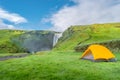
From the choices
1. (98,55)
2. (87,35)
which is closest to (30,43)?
(87,35)

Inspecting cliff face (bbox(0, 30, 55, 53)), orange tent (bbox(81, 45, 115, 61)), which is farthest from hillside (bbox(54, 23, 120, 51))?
orange tent (bbox(81, 45, 115, 61))

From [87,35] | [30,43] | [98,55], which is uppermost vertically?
[87,35]

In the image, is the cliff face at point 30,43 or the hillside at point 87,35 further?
the cliff face at point 30,43

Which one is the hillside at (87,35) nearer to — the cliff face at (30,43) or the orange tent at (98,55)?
the cliff face at (30,43)

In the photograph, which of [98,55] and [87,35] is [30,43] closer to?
[87,35]

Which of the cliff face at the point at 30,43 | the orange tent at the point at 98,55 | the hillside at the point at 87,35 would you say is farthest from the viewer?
the cliff face at the point at 30,43

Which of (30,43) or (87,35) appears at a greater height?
(87,35)

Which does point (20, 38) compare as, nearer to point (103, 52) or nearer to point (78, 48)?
point (78, 48)

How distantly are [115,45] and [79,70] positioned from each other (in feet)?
100

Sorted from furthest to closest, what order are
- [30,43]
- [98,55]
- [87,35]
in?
[30,43]
[87,35]
[98,55]

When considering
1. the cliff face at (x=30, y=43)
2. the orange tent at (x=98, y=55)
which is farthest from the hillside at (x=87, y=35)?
→ the orange tent at (x=98, y=55)

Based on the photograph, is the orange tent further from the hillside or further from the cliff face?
the cliff face

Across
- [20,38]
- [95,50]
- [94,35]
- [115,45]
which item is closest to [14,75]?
[95,50]

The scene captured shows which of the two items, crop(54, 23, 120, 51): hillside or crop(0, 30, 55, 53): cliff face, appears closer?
crop(54, 23, 120, 51): hillside
